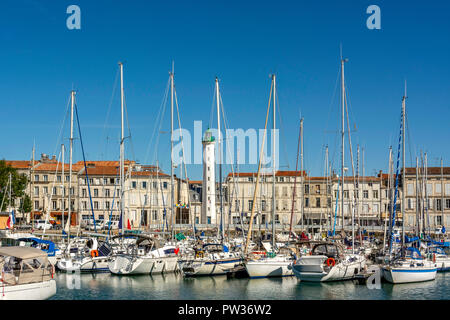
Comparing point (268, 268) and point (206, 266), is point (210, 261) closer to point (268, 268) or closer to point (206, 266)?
point (206, 266)

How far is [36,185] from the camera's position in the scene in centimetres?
7825

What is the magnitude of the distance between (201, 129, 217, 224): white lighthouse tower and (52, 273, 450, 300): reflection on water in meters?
41.8

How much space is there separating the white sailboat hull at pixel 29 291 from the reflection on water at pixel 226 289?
13.4 ft

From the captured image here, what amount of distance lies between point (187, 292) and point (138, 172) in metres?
50.9

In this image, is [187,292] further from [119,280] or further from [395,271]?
[395,271]

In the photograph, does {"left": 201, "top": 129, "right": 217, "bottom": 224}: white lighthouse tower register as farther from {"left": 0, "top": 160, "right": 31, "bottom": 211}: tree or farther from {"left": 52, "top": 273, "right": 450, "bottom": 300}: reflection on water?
{"left": 52, "top": 273, "right": 450, "bottom": 300}: reflection on water

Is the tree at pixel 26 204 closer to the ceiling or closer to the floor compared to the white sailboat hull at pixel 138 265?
closer to the ceiling

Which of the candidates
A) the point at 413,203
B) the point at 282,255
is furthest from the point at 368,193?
the point at 282,255

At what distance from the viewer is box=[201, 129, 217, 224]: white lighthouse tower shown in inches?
2960

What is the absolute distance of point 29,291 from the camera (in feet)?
69.9

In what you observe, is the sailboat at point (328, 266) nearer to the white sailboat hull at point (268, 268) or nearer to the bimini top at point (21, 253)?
the white sailboat hull at point (268, 268)

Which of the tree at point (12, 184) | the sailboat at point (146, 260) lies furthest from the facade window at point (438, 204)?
the tree at point (12, 184)

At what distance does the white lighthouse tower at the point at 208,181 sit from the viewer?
247 ft

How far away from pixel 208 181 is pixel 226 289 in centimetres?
4763
